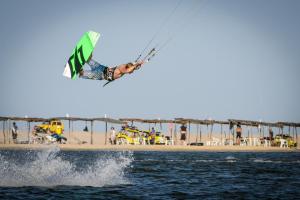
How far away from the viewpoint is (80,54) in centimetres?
2384

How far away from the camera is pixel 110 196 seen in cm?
2575

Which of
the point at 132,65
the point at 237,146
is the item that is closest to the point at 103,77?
the point at 132,65

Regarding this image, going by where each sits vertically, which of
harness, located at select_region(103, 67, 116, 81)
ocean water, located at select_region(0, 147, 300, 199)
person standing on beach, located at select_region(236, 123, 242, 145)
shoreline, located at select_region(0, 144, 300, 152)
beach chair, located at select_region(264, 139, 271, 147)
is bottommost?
ocean water, located at select_region(0, 147, 300, 199)

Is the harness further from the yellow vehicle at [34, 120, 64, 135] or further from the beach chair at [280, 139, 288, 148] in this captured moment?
the beach chair at [280, 139, 288, 148]

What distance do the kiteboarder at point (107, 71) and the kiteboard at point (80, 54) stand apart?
0.72ft

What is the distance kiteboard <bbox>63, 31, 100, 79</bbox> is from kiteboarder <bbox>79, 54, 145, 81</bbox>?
8.6 inches

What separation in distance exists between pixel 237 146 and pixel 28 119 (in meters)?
26.8

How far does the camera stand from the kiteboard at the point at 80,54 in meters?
23.7

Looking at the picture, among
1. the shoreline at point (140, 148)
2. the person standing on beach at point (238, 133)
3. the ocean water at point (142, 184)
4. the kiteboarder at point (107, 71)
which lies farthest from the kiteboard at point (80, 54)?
the person standing on beach at point (238, 133)

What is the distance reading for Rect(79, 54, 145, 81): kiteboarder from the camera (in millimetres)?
23156

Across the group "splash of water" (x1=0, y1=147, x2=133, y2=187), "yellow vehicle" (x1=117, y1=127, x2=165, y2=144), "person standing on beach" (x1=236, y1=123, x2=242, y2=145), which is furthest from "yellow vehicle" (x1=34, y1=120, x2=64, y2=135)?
"splash of water" (x1=0, y1=147, x2=133, y2=187)

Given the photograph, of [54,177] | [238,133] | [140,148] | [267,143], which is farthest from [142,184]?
[267,143]

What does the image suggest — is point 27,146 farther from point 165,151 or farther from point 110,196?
point 110,196

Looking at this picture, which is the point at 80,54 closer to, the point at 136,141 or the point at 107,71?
the point at 107,71
